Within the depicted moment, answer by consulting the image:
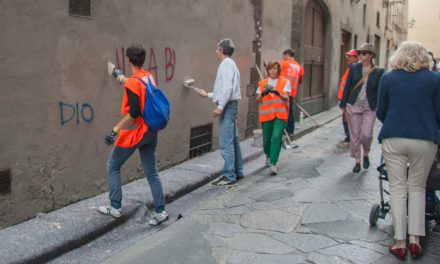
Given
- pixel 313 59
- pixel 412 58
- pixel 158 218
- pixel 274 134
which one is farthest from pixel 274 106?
pixel 313 59

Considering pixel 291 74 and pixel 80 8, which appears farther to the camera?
→ pixel 291 74

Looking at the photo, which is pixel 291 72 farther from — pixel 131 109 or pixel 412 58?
pixel 412 58

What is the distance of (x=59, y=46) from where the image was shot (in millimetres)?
4844

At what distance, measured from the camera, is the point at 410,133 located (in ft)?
12.9

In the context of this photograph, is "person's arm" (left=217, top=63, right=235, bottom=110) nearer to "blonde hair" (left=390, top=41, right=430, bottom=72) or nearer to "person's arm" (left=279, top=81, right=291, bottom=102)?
"person's arm" (left=279, top=81, right=291, bottom=102)

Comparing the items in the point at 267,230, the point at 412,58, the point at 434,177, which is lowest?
the point at 267,230

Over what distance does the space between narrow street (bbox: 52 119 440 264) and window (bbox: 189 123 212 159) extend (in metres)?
1.27

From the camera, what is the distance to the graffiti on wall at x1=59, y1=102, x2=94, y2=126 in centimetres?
499

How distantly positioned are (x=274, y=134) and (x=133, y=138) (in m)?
2.82

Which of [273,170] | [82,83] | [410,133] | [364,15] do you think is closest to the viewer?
[410,133]

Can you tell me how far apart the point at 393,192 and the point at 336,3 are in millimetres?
13711

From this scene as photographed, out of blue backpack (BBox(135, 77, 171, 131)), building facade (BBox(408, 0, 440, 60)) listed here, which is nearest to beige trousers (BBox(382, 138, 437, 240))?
blue backpack (BBox(135, 77, 171, 131))

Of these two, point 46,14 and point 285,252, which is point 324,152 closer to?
point 285,252

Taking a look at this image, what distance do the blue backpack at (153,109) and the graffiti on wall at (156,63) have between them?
1.27 meters
